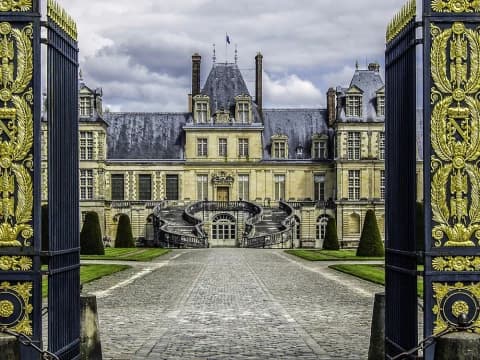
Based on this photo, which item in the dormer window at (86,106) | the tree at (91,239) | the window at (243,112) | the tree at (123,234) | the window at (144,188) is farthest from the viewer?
the window at (243,112)

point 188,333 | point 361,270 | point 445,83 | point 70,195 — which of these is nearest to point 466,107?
point 445,83

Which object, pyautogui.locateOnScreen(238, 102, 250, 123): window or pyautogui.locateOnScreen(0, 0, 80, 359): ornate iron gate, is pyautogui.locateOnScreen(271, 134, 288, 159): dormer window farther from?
pyautogui.locateOnScreen(0, 0, 80, 359): ornate iron gate

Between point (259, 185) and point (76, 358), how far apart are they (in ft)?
126

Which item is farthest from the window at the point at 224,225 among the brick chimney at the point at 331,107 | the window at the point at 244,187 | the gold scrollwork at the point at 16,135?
the gold scrollwork at the point at 16,135

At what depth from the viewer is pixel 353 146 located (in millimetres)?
43094

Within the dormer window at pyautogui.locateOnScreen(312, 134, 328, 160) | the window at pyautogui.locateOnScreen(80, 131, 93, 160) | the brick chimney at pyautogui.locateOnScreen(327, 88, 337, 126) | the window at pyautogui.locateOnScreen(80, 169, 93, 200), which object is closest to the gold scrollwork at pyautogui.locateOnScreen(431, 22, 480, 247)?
the window at pyautogui.locateOnScreen(80, 169, 93, 200)

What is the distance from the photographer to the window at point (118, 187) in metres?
44.7

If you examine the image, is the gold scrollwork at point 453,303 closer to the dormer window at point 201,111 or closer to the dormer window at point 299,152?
the dormer window at point 201,111

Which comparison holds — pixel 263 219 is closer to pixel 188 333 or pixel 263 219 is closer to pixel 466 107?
pixel 188 333

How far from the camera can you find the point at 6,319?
557 cm

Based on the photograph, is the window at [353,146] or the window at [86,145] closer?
the window at [86,145]

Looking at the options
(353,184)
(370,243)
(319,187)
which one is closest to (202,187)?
(319,187)

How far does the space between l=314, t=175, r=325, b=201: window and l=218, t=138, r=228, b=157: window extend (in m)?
5.46

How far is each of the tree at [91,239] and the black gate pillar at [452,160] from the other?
24.2m
